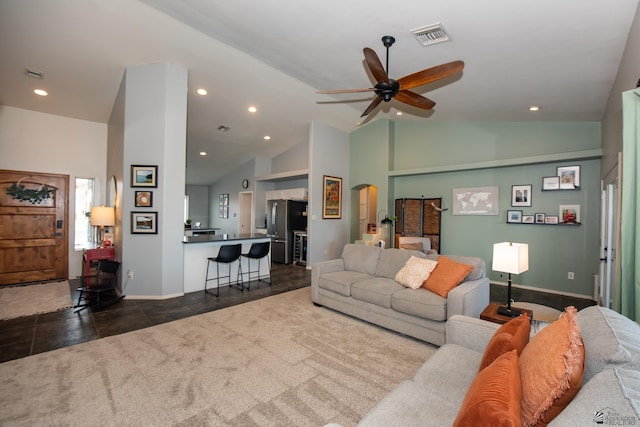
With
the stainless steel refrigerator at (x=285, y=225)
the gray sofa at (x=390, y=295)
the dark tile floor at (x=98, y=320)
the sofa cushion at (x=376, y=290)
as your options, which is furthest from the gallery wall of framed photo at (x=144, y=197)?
the stainless steel refrigerator at (x=285, y=225)

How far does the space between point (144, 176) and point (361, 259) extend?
135 inches

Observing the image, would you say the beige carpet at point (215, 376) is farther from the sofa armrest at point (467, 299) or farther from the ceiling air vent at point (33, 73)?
the ceiling air vent at point (33, 73)

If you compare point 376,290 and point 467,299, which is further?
point 376,290

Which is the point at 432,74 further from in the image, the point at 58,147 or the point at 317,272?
the point at 58,147

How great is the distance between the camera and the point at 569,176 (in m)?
4.83

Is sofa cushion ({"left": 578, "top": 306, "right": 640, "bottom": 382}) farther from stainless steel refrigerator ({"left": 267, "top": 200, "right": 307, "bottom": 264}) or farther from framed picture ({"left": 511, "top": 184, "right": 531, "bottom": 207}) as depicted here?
stainless steel refrigerator ({"left": 267, "top": 200, "right": 307, "bottom": 264})

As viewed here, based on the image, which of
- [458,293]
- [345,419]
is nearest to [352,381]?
[345,419]

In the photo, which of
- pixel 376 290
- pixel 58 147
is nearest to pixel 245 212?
pixel 58 147

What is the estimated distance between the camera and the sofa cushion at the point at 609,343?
3.30 feet

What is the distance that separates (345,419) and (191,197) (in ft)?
36.4

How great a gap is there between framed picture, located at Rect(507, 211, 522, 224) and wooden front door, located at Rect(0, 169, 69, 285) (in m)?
8.58

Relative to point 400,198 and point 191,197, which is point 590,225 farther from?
point 191,197

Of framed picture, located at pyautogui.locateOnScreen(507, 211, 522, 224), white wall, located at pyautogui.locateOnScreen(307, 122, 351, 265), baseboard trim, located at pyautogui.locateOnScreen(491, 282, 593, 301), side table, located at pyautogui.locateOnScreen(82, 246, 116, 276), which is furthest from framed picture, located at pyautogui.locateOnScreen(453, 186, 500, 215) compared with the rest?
side table, located at pyautogui.locateOnScreen(82, 246, 116, 276)

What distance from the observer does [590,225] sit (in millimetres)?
4672
